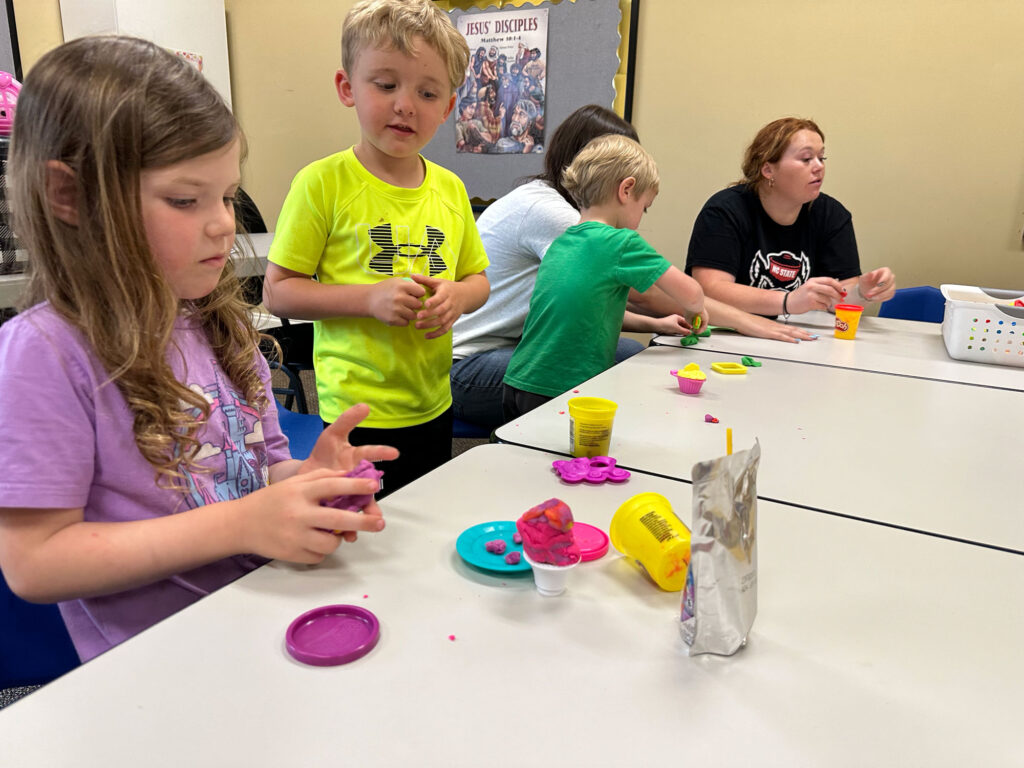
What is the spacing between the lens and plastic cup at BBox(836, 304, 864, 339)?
1838 millimetres

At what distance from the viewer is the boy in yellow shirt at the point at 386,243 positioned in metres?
1.21

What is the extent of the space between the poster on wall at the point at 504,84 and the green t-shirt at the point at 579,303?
1.88 meters

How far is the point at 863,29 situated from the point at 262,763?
311 centimetres

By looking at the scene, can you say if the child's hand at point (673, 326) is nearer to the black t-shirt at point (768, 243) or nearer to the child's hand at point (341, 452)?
the black t-shirt at point (768, 243)

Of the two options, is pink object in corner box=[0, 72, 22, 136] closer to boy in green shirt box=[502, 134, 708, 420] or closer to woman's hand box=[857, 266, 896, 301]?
boy in green shirt box=[502, 134, 708, 420]

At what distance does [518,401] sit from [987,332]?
107 cm

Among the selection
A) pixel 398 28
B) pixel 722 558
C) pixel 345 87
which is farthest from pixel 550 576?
pixel 345 87

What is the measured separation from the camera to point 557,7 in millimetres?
3164

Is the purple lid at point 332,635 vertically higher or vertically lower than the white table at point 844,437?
higher

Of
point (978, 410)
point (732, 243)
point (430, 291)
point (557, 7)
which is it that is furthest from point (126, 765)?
point (557, 7)

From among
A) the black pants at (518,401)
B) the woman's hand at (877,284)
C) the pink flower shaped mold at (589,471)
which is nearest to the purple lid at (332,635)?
the pink flower shaped mold at (589,471)

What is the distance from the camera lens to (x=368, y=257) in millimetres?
1299

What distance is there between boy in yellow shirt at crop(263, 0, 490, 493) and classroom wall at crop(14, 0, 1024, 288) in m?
1.99

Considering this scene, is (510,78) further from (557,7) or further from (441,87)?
(441,87)
